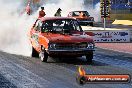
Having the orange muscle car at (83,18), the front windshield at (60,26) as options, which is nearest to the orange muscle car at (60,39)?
the front windshield at (60,26)

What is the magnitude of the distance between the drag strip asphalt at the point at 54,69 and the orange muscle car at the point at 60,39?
14.2 inches

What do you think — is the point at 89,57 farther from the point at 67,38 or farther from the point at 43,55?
the point at 43,55

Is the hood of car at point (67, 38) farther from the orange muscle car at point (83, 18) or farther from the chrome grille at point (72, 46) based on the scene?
the orange muscle car at point (83, 18)

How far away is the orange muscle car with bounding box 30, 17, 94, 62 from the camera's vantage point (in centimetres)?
1373

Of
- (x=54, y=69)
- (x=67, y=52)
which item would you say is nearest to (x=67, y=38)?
(x=67, y=52)

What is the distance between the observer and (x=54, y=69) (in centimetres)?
1243

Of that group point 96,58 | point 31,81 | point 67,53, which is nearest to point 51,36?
point 67,53

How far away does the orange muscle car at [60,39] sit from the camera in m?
13.7

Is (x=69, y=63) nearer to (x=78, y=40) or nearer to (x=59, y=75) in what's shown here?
(x=78, y=40)

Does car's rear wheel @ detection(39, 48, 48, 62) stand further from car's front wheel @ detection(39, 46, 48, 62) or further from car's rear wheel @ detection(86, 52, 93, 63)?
car's rear wheel @ detection(86, 52, 93, 63)

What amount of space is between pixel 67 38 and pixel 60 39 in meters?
0.24

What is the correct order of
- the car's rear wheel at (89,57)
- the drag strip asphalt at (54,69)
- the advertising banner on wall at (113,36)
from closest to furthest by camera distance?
the drag strip asphalt at (54,69) < the car's rear wheel at (89,57) < the advertising banner on wall at (113,36)

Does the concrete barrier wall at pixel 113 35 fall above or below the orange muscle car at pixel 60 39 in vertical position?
below

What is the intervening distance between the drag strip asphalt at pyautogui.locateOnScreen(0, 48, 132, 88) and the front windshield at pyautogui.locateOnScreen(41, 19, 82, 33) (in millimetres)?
1003
